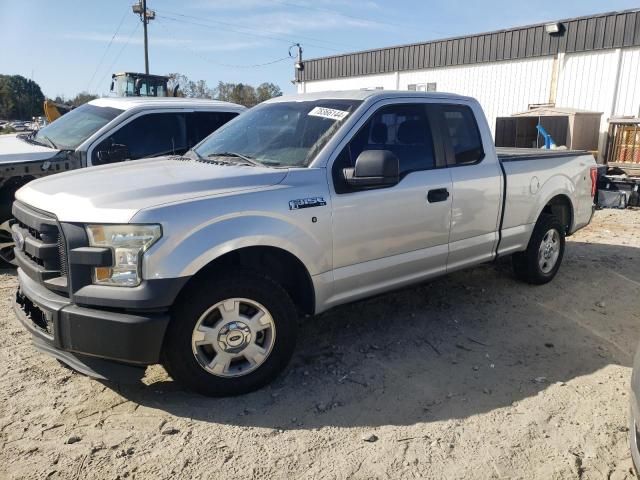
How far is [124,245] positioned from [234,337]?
2.82ft

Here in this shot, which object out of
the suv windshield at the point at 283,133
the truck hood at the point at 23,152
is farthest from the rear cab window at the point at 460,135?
the truck hood at the point at 23,152

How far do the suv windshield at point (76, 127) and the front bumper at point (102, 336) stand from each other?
3.78 m

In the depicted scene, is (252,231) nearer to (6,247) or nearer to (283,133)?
(283,133)

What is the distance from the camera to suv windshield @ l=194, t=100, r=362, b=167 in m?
3.70

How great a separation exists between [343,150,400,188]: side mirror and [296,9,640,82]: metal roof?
53.5 feet

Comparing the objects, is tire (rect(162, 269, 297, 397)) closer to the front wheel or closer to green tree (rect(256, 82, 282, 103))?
the front wheel

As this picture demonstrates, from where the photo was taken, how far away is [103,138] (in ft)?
20.2

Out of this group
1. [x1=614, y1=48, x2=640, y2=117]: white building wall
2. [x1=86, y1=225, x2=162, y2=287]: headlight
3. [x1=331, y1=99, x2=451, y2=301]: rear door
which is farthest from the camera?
[x1=614, y1=48, x2=640, y2=117]: white building wall

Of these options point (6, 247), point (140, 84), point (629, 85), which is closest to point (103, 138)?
point (6, 247)

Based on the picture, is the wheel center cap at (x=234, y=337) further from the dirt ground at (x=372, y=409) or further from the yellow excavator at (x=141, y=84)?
the yellow excavator at (x=141, y=84)

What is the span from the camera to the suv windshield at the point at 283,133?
370 centimetres

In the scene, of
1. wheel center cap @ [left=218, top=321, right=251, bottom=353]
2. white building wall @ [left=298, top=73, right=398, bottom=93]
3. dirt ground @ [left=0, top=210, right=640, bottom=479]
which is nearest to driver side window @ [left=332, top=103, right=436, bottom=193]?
wheel center cap @ [left=218, top=321, right=251, bottom=353]

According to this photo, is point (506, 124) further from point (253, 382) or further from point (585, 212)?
point (253, 382)

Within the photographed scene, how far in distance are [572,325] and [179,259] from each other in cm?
348
